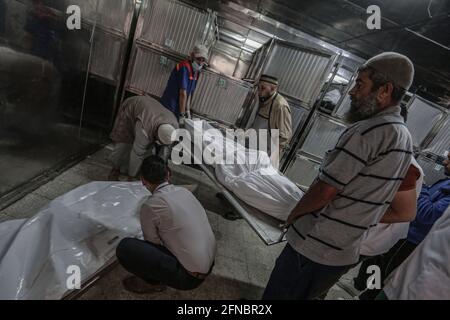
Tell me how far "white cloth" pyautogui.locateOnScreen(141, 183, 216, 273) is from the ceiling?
3954mm

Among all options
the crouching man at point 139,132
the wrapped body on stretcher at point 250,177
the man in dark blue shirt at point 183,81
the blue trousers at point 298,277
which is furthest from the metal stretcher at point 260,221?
the man in dark blue shirt at point 183,81

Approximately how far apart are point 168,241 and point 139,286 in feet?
1.84

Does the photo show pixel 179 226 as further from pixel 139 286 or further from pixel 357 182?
pixel 357 182

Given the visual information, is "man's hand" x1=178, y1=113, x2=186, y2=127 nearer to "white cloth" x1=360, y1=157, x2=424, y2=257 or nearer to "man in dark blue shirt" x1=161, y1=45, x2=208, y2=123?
"man in dark blue shirt" x1=161, y1=45, x2=208, y2=123

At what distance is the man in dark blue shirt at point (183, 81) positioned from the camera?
3.50m

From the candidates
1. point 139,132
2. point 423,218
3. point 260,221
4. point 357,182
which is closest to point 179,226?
point 260,221

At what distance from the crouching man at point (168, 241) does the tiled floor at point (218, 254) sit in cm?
26

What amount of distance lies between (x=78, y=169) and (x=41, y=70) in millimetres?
1372

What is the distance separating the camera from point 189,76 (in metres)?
3.58

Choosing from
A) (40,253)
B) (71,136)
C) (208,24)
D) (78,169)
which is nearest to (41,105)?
(71,136)

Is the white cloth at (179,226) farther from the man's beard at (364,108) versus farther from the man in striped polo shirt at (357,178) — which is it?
the man's beard at (364,108)

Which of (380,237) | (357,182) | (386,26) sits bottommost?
(380,237)

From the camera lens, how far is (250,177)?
2268mm

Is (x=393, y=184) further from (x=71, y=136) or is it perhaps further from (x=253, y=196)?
(x=71, y=136)
